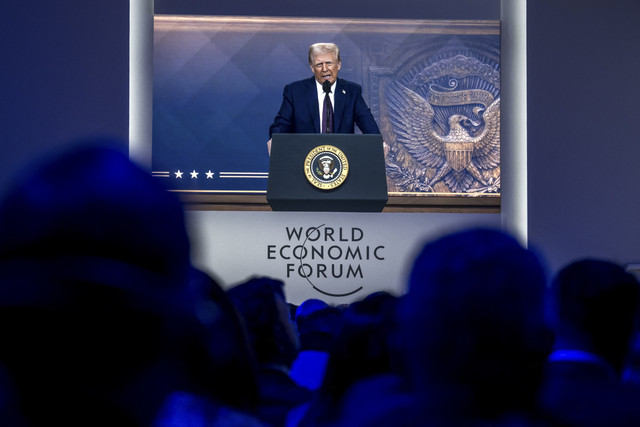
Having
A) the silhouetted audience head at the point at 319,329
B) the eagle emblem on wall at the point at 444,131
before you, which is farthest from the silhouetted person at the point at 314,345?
the eagle emblem on wall at the point at 444,131

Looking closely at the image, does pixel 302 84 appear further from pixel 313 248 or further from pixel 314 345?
pixel 314 345

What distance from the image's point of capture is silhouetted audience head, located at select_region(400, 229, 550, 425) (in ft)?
3.14

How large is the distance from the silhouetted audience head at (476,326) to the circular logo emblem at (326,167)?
10.5 ft

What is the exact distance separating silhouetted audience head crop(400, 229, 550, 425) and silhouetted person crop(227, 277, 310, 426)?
732 mm

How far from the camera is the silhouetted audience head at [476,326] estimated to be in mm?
958

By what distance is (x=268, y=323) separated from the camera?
1.80 metres

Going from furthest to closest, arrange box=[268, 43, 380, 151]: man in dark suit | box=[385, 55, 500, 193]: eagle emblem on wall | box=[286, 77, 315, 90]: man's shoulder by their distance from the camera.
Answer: box=[385, 55, 500, 193]: eagle emblem on wall, box=[286, 77, 315, 90]: man's shoulder, box=[268, 43, 380, 151]: man in dark suit
